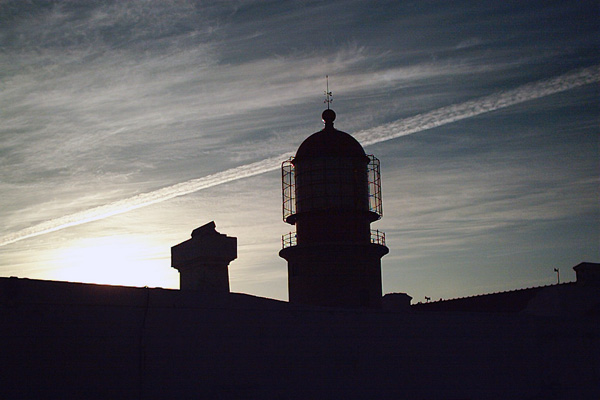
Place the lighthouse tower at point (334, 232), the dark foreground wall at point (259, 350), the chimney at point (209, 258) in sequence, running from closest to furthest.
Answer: the dark foreground wall at point (259, 350) < the chimney at point (209, 258) < the lighthouse tower at point (334, 232)

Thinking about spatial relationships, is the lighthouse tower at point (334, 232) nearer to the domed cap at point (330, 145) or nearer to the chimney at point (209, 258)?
the domed cap at point (330, 145)

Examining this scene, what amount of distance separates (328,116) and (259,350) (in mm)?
13707

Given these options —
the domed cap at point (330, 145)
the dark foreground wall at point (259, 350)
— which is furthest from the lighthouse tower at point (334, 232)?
the dark foreground wall at point (259, 350)

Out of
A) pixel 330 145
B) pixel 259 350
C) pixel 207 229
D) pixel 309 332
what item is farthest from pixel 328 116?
pixel 259 350

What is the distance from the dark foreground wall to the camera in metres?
13.4

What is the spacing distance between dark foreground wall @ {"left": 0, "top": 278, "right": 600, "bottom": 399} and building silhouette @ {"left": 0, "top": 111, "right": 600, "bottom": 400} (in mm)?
31

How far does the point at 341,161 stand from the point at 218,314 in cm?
1161

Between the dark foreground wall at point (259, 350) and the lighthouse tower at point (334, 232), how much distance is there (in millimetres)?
5883

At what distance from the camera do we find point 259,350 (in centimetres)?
1619

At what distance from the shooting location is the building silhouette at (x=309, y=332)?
44.6 ft

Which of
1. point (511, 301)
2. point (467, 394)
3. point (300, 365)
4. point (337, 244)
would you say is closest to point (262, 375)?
point (300, 365)

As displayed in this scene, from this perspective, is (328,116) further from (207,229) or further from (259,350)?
(259,350)

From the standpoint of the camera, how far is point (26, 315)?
13258 millimetres

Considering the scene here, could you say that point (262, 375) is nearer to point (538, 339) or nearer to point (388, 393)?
point (388, 393)
